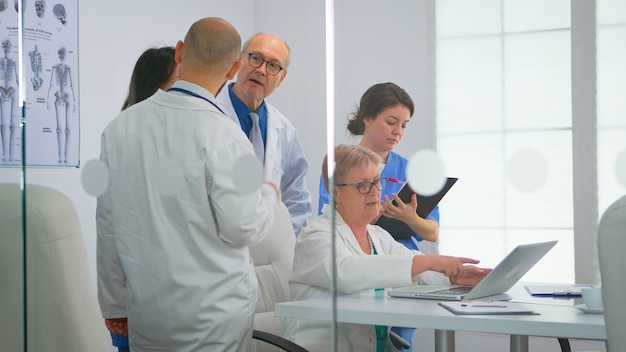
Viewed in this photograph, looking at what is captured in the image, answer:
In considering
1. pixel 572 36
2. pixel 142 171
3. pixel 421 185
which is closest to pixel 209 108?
pixel 142 171

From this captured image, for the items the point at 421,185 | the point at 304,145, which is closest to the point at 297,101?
the point at 304,145

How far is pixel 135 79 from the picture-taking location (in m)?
1.83

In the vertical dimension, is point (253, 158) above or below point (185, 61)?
below

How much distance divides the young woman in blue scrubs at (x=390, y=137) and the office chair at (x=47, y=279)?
24.9 inches

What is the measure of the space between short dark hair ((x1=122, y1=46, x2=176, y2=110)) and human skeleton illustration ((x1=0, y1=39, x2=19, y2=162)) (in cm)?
38

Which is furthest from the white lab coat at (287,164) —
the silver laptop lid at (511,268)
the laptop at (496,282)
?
the silver laptop lid at (511,268)

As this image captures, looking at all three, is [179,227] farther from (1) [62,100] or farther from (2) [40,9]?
(2) [40,9]

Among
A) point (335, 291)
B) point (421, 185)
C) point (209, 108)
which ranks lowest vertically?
point (335, 291)

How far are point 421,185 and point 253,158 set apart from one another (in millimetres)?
425

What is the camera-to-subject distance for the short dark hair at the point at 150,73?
176cm

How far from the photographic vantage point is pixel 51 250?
1812 mm

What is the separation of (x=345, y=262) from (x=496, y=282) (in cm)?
38

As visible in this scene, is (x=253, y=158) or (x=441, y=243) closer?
(x=253, y=158)

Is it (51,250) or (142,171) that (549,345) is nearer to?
(142,171)
